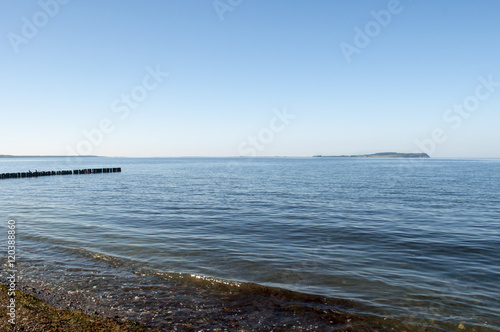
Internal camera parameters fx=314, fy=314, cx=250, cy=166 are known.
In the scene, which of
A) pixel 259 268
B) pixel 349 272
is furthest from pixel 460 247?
pixel 259 268

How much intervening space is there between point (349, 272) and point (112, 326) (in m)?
8.38

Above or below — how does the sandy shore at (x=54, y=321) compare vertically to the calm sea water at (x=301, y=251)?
above

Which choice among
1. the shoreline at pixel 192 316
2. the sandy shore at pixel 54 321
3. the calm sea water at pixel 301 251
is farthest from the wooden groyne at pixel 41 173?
the sandy shore at pixel 54 321

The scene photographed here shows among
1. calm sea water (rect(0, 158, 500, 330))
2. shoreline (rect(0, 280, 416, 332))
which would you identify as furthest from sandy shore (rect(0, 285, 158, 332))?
calm sea water (rect(0, 158, 500, 330))

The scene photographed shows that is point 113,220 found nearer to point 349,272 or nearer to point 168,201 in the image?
point 168,201

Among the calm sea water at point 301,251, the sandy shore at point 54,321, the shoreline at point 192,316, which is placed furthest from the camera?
the calm sea water at point 301,251

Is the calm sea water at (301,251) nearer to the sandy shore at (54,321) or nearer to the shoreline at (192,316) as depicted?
the shoreline at (192,316)

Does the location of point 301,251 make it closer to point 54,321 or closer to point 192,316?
point 192,316

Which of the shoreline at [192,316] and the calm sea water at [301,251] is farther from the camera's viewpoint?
the calm sea water at [301,251]

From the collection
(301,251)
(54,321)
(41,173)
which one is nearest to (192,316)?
(54,321)

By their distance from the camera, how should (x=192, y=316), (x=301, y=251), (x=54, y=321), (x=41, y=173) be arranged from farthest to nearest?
1. (x=41, y=173)
2. (x=301, y=251)
3. (x=192, y=316)
4. (x=54, y=321)

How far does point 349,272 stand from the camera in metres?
11.9

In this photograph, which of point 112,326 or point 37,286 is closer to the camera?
point 112,326

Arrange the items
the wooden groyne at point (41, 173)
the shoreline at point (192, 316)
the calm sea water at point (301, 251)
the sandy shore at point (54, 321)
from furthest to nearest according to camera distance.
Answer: the wooden groyne at point (41, 173) < the calm sea water at point (301, 251) < the shoreline at point (192, 316) < the sandy shore at point (54, 321)
